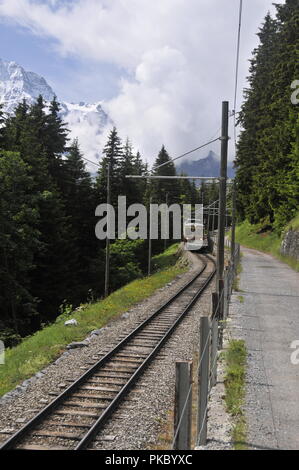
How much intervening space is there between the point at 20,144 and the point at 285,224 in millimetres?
23633

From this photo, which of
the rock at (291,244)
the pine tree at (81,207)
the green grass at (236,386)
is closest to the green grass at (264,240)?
the rock at (291,244)

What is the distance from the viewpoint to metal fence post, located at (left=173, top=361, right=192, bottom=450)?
16.6 feet

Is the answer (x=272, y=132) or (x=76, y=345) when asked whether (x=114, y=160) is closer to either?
(x=272, y=132)

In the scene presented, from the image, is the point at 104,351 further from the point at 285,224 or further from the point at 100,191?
the point at 100,191

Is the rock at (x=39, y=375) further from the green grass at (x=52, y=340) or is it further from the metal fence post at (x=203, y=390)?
the metal fence post at (x=203, y=390)

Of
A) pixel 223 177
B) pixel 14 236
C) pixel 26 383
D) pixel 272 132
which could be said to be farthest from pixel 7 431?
pixel 272 132

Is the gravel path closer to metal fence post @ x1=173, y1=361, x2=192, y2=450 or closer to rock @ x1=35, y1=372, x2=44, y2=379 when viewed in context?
metal fence post @ x1=173, y1=361, x2=192, y2=450

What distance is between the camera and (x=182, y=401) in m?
5.16

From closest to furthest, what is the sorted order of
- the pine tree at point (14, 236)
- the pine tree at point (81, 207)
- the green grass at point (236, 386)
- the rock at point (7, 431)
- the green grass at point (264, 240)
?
1. the green grass at point (236, 386)
2. the rock at point (7, 431)
3. the pine tree at point (14, 236)
4. the green grass at point (264, 240)
5. the pine tree at point (81, 207)

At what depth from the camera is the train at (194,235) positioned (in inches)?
2047

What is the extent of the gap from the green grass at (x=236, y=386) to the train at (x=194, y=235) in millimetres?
40085

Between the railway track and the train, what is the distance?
115ft

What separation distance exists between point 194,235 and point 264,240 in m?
8.03
